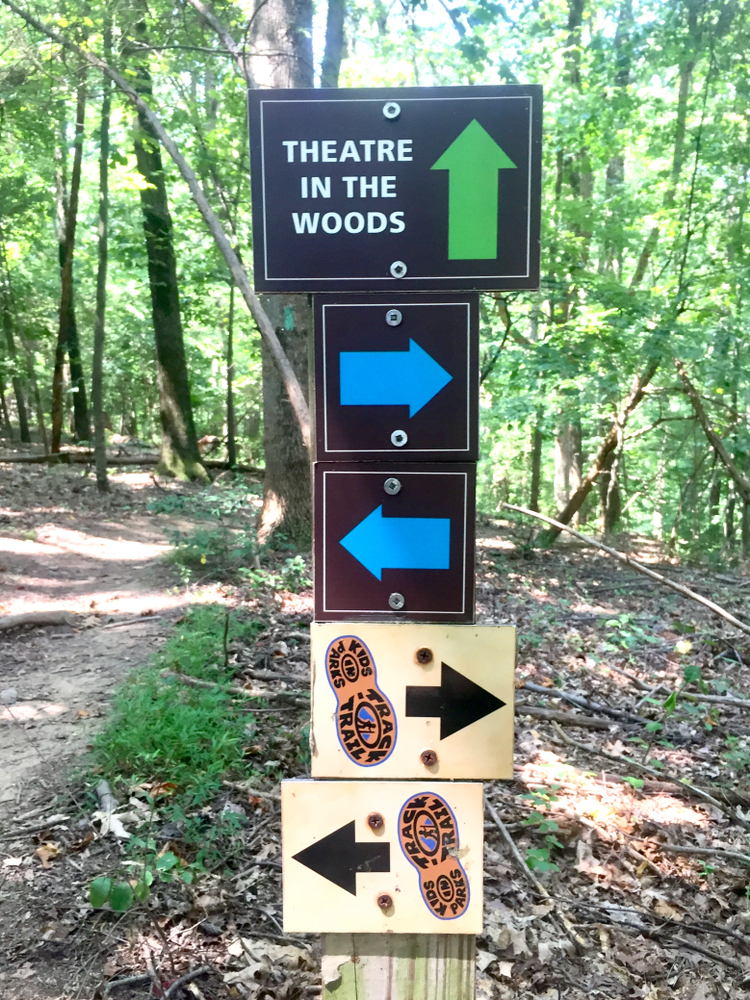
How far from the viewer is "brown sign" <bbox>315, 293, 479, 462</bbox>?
1.48 meters

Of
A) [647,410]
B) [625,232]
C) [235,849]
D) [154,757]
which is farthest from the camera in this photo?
[647,410]

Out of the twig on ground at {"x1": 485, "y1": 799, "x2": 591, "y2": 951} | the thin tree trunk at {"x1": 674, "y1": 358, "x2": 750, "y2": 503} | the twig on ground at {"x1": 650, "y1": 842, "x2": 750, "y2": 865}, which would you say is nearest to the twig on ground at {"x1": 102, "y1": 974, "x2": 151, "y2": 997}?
the twig on ground at {"x1": 485, "y1": 799, "x2": 591, "y2": 951}

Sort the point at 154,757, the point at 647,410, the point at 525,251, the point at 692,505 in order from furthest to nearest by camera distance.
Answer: the point at 647,410
the point at 692,505
the point at 154,757
the point at 525,251

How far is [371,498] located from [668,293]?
29.7 ft

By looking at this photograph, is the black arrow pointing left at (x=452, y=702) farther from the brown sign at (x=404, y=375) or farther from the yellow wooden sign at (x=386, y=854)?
the brown sign at (x=404, y=375)

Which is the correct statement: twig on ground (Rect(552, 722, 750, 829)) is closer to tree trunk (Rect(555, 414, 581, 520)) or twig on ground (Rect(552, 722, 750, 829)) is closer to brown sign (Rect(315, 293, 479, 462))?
brown sign (Rect(315, 293, 479, 462))

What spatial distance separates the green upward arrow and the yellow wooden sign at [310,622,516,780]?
811 mm

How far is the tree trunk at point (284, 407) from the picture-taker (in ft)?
19.8

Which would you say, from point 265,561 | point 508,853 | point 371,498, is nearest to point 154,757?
point 508,853

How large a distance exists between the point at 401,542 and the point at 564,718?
137 inches

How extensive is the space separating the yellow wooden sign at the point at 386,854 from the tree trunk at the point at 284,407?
5.12m

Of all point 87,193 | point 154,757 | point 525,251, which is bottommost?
point 154,757

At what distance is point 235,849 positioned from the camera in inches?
118

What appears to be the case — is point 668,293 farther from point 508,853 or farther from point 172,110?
point 508,853
